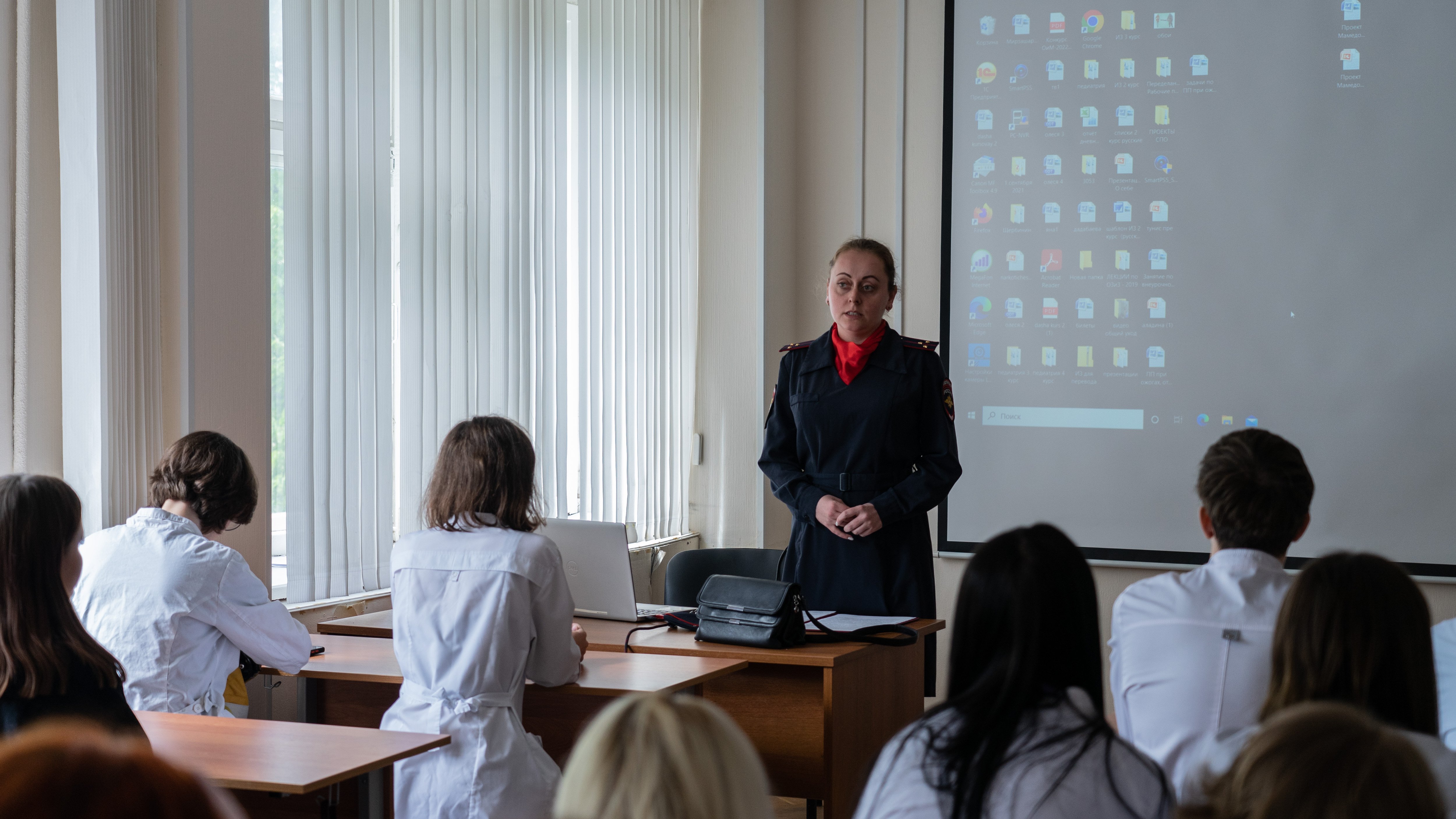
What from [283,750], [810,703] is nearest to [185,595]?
[283,750]

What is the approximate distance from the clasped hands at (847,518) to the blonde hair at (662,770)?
7.26 ft

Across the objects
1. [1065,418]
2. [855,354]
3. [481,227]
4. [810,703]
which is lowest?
[810,703]

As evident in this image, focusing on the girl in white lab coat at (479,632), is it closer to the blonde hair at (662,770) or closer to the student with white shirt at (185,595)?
the student with white shirt at (185,595)

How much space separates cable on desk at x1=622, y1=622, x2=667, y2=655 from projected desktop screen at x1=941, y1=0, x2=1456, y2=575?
6.57 feet

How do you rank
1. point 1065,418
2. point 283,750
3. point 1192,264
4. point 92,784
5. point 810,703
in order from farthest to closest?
point 1065,418, point 1192,264, point 810,703, point 283,750, point 92,784

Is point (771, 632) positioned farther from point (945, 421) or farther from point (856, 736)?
point (945, 421)

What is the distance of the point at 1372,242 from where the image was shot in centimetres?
411

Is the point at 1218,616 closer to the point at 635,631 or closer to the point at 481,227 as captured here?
the point at 635,631

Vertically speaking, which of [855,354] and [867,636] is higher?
[855,354]

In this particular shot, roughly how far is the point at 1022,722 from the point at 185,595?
5.84 ft

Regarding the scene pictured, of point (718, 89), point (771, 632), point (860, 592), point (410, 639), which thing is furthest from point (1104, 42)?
point (410, 639)

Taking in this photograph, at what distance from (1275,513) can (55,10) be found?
2845 mm

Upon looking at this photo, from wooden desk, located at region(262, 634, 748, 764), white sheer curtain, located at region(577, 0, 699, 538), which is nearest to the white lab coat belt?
wooden desk, located at region(262, 634, 748, 764)

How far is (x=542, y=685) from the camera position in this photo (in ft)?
7.81
